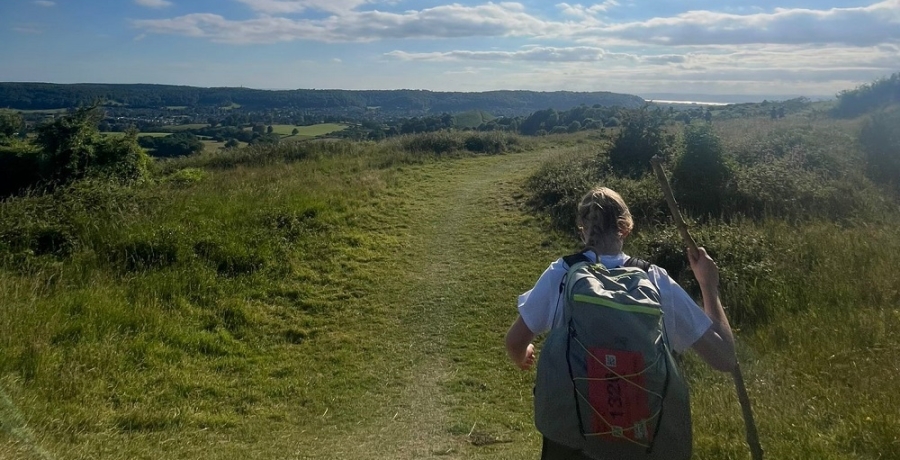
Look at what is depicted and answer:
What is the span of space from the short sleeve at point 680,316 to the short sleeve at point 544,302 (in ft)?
1.26

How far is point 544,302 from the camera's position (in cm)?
269

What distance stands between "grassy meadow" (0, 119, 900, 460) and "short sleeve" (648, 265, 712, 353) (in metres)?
1.77

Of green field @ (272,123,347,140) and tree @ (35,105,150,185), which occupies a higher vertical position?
tree @ (35,105,150,185)

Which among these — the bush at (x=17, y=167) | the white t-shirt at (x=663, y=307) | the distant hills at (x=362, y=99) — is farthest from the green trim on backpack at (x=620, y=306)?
the distant hills at (x=362, y=99)

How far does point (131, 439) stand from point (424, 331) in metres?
3.96

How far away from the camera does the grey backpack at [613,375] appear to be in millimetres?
2352

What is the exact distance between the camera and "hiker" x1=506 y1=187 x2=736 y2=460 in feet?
8.14

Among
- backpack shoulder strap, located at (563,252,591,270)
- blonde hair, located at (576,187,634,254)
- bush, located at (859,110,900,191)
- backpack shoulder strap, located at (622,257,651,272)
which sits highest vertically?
blonde hair, located at (576,187,634,254)

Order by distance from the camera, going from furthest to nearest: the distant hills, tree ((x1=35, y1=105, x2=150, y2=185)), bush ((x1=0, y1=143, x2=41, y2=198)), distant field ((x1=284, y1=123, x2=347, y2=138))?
the distant hills, distant field ((x1=284, y1=123, x2=347, y2=138)), bush ((x1=0, y1=143, x2=41, y2=198)), tree ((x1=35, y1=105, x2=150, y2=185))

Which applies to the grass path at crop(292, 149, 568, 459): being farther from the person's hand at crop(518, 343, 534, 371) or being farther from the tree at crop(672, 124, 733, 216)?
the tree at crop(672, 124, 733, 216)

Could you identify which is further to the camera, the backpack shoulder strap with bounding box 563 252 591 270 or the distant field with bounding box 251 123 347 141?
the distant field with bounding box 251 123 347 141

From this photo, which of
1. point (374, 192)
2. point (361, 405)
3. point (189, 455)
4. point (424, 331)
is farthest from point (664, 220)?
point (189, 455)

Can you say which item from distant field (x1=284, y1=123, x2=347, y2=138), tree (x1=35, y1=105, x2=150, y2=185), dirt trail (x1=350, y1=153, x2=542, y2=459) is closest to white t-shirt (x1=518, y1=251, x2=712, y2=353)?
dirt trail (x1=350, y1=153, x2=542, y2=459)

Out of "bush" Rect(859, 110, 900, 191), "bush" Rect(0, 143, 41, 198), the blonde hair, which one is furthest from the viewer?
"bush" Rect(0, 143, 41, 198)
